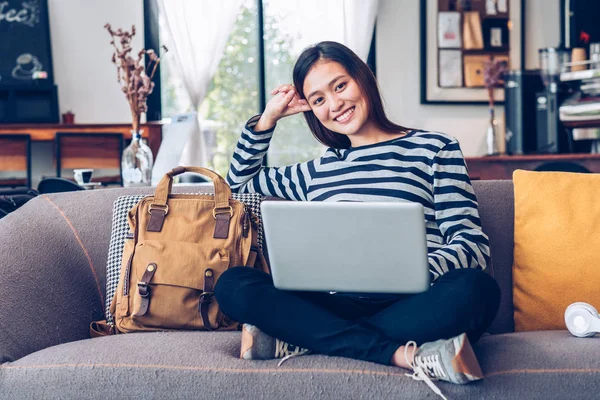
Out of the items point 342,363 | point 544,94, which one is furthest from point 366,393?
point 544,94

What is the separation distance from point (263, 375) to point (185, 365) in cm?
16

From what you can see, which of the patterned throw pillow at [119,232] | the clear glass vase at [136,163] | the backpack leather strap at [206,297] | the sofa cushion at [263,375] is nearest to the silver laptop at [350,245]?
the sofa cushion at [263,375]

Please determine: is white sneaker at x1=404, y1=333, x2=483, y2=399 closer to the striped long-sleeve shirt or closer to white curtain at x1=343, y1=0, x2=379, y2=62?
the striped long-sleeve shirt

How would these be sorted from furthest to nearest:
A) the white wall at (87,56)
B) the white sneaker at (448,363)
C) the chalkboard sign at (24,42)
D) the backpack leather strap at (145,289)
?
the white wall at (87,56)
the chalkboard sign at (24,42)
the backpack leather strap at (145,289)
the white sneaker at (448,363)

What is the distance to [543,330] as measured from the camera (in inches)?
72.9

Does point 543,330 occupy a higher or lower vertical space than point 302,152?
lower

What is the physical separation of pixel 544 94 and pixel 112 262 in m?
2.66

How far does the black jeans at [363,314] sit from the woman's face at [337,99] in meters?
0.48

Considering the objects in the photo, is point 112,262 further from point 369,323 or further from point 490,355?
point 490,355

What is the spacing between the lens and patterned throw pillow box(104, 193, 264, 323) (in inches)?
77.7

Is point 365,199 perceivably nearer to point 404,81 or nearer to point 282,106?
point 282,106

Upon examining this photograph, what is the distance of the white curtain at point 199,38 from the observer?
504cm

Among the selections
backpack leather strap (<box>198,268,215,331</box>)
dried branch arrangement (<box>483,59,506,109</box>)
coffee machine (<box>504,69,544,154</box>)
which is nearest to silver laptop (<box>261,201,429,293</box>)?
→ backpack leather strap (<box>198,268,215,331</box>)

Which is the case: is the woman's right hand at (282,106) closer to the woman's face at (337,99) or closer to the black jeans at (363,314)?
the woman's face at (337,99)
